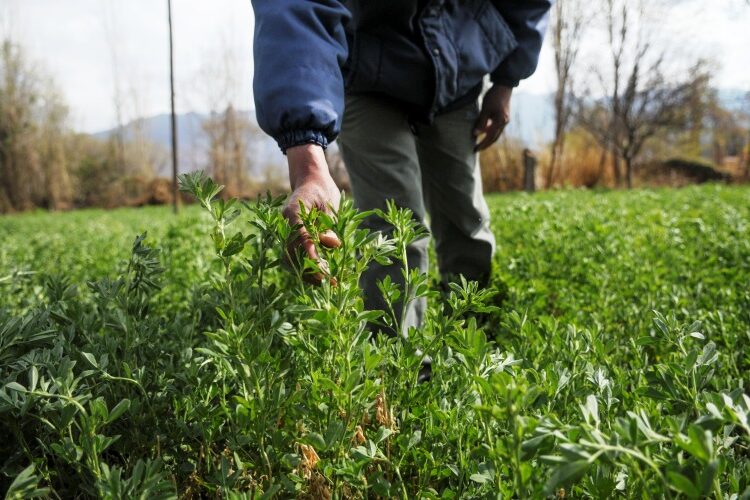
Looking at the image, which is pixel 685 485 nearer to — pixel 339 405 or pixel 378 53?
pixel 339 405

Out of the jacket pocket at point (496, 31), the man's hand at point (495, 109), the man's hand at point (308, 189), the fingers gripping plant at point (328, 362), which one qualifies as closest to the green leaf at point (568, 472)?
the fingers gripping plant at point (328, 362)

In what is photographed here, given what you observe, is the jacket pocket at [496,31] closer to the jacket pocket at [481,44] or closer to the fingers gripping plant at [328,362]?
the jacket pocket at [481,44]

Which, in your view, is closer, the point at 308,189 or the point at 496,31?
the point at 308,189

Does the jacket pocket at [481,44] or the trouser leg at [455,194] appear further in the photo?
the trouser leg at [455,194]

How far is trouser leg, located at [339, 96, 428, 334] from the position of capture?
7.70 feet

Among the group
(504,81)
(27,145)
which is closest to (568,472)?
(504,81)

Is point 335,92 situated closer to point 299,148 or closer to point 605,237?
point 299,148

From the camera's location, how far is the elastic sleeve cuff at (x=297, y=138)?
155cm

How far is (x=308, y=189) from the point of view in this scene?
A: 4.69 feet

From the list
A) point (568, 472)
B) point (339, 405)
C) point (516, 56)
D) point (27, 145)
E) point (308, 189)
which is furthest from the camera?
point (27, 145)

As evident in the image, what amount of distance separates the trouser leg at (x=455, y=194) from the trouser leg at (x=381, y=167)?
12.8 inches

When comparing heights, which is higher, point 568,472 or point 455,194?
point 455,194

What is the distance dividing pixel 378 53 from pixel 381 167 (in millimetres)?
448

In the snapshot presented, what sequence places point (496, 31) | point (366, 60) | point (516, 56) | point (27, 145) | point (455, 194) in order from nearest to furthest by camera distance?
1. point (366, 60)
2. point (496, 31)
3. point (516, 56)
4. point (455, 194)
5. point (27, 145)
